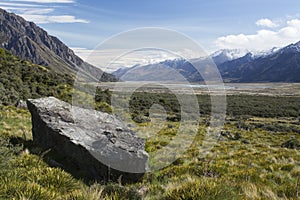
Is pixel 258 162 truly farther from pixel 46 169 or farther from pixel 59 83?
pixel 59 83

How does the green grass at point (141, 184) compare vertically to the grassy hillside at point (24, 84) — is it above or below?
below

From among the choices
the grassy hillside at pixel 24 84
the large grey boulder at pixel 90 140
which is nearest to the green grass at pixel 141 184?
the large grey boulder at pixel 90 140

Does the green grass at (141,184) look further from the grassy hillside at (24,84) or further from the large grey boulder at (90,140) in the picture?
the grassy hillside at (24,84)

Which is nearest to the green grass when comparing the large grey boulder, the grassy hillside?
the large grey boulder

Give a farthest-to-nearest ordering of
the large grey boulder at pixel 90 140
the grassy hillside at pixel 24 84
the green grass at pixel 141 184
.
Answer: the grassy hillside at pixel 24 84 → the large grey boulder at pixel 90 140 → the green grass at pixel 141 184

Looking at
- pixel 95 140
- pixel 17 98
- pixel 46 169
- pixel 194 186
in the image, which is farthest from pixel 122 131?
pixel 17 98

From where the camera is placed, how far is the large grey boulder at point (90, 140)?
803cm

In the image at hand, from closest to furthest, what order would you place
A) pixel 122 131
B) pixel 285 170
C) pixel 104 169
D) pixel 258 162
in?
pixel 104 169 → pixel 122 131 → pixel 285 170 → pixel 258 162

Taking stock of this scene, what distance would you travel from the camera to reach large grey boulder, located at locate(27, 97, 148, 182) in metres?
8.03

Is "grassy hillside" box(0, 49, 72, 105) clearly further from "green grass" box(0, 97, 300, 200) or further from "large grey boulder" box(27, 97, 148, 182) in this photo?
"green grass" box(0, 97, 300, 200)

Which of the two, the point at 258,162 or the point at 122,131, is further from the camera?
the point at 258,162

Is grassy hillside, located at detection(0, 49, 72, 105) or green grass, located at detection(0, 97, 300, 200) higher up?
grassy hillside, located at detection(0, 49, 72, 105)

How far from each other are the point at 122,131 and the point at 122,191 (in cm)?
347

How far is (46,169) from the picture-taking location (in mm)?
6949
